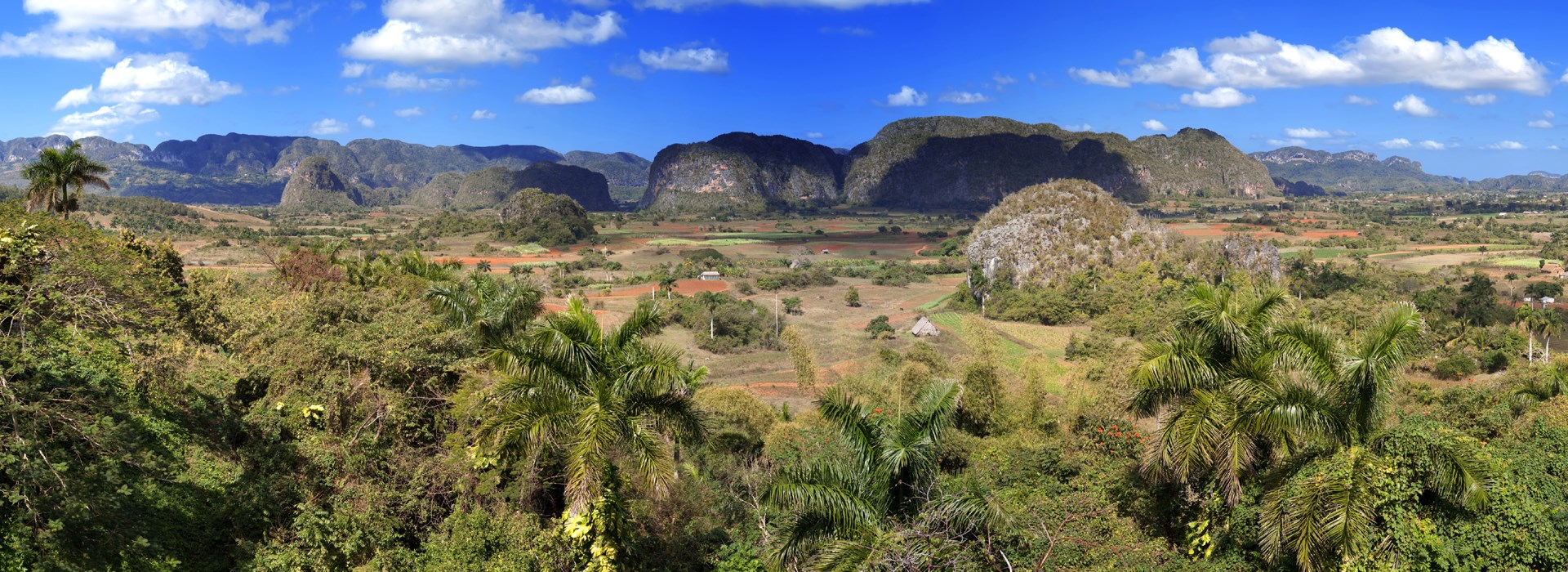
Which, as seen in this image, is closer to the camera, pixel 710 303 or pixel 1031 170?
pixel 710 303

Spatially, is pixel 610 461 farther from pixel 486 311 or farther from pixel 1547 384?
pixel 1547 384

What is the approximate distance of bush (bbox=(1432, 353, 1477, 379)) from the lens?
2911 cm

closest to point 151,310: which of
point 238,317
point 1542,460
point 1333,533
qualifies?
point 238,317

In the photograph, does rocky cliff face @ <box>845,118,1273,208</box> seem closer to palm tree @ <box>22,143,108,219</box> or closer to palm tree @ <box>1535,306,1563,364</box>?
palm tree @ <box>1535,306,1563,364</box>

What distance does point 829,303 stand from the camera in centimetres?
5250

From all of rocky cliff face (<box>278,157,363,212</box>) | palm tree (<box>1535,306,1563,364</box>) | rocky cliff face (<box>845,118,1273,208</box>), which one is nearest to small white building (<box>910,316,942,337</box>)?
palm tree (<box>1535,306,1563,364</box>)

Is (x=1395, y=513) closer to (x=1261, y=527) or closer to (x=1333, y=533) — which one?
(x=1333, y=533)

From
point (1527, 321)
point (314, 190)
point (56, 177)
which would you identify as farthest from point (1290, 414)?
point (314, 190)

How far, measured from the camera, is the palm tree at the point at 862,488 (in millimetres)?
8633

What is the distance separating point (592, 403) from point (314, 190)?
653 feet

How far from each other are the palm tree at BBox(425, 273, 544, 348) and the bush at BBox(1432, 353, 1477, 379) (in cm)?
2913

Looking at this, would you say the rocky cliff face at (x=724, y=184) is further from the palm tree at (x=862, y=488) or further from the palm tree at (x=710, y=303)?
the palm tree at (x=862, y=488)

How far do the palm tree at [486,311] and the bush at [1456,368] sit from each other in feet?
95.6

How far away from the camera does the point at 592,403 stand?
9.06 meters
